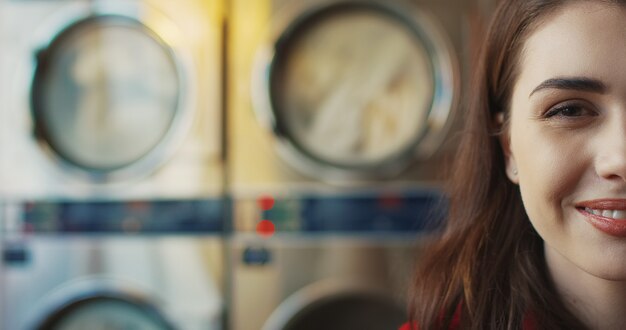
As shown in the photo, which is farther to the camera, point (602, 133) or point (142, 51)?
point (142, 51)

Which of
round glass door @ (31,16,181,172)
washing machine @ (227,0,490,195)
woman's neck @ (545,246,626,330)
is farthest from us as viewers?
round glass door @ (31,16,181,172)

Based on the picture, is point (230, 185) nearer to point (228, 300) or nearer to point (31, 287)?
point (228, 300)

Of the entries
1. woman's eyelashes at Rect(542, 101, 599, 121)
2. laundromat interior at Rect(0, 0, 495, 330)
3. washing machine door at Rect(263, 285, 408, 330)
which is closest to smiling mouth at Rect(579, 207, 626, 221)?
woman's eyelashes at Rect(542, 101, 599, 121)

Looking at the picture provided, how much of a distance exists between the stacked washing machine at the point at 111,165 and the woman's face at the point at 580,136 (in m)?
1.42

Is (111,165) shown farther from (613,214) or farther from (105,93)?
(613,214)

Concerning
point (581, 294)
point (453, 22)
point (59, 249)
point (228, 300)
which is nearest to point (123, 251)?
point (59, 249)

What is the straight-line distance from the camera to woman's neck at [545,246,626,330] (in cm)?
90

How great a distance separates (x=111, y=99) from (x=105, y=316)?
2.07 feet

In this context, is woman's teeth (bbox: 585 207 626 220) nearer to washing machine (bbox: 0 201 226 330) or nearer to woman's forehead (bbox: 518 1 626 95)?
woman's forehead (bbox: 518 1 626 95)

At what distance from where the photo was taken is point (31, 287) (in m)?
2.27

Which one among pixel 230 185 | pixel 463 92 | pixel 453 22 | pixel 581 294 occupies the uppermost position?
pixel 453 22

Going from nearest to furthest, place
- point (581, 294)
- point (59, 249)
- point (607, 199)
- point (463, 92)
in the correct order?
point (607, 199) < point (581, 294) < point (463, 92) < point (59, 249)

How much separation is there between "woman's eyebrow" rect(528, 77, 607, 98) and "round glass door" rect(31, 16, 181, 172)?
1.52 m

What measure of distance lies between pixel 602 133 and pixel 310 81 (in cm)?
142
